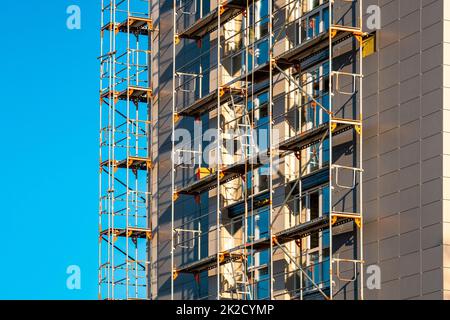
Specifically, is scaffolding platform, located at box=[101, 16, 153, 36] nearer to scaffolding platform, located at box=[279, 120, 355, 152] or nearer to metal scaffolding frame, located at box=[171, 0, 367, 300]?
metal scaffolding frame, located at box=[171, 0, 367, 300]

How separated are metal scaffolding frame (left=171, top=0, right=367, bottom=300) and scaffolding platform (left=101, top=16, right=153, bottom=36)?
7.27 feet

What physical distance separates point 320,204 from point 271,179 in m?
2.17

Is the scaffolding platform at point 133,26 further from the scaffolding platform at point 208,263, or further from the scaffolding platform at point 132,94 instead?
the scaffolding platform at point 208,263

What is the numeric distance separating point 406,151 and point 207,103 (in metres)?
11.4

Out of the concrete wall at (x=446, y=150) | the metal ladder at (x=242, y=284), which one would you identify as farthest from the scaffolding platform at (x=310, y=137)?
the metal ladder at (x=242, y=284)

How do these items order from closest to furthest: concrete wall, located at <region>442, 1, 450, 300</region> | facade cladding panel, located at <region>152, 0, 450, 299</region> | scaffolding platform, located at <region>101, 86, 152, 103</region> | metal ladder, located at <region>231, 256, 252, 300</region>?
1. concrete wall, located at <region>442, 1, 450, 300</region>
2. facade cladding panel, located at <region>152, 0, 450, 299</region>
3. metal ladder, located at <region>231, 256, 252, 300</region>
4. scaffolding platform, located at <region>101, 86, 152, 103</region>

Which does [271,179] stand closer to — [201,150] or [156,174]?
[201,150]

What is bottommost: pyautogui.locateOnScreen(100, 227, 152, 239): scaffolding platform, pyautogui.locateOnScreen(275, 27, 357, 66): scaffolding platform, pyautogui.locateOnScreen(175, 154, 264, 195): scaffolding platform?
pyautogui.locateOnScreen(100, 227, 152, 239): scaffolding platform

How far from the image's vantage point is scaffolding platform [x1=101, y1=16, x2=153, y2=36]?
52.4m

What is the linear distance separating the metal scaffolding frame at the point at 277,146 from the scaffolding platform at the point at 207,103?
52 millimetres

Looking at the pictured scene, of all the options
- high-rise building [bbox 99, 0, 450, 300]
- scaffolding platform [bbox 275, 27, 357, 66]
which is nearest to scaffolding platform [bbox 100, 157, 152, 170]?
high-rise building [bbox 99, 0, 450, 300]
